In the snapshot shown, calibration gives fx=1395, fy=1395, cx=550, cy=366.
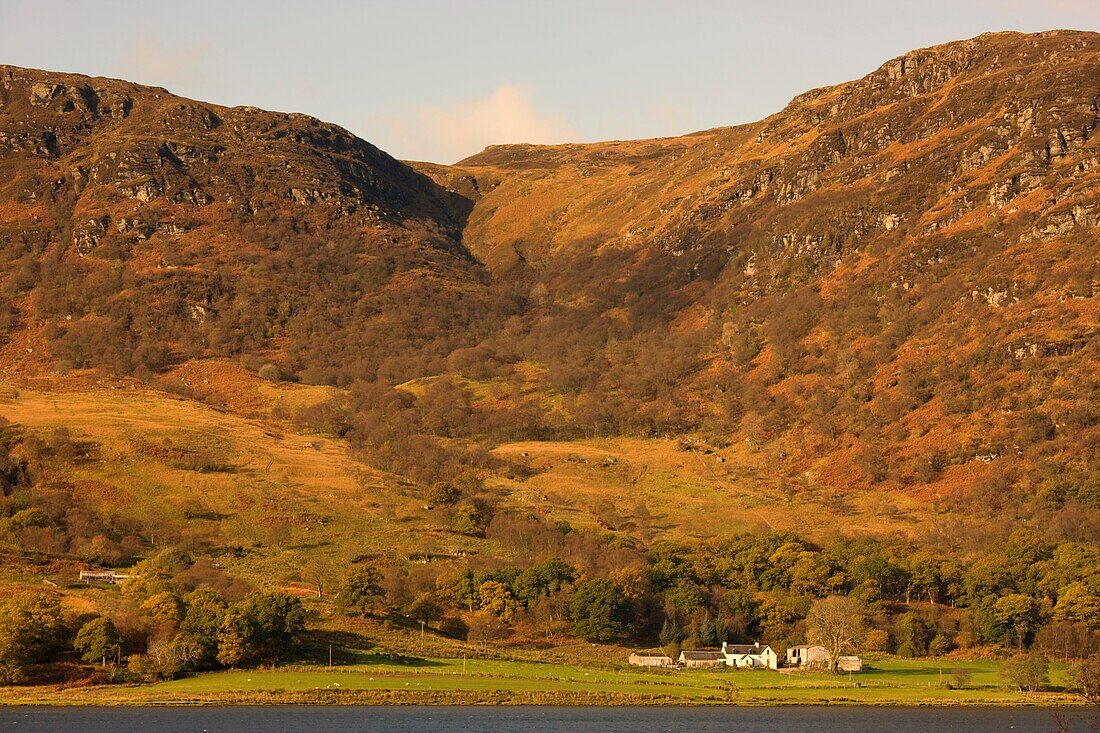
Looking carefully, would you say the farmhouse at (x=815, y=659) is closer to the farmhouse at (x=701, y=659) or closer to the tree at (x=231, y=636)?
the farmhouse at (x=701, y=659)

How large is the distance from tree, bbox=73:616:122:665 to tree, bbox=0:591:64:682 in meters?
1.88

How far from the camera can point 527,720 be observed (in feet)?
315

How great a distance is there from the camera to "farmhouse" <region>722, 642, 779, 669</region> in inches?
5015

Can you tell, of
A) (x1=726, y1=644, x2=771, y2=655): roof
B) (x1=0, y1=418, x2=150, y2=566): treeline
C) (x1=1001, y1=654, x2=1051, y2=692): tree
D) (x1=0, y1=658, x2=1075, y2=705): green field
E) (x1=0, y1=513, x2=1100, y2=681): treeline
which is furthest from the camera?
(x1=0, y1=418, x2=150, y2=566): treeline

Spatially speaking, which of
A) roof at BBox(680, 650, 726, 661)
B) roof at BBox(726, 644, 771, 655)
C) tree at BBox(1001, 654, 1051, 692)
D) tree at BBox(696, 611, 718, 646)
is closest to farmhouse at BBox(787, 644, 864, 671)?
roof at BBox(726, 644, 771, 655)

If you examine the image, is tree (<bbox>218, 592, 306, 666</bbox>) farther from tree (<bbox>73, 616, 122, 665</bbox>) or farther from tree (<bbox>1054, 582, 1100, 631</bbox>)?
tree (<bbox>1054, 582, 1100, 631</bbox>)

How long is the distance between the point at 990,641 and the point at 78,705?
280ft

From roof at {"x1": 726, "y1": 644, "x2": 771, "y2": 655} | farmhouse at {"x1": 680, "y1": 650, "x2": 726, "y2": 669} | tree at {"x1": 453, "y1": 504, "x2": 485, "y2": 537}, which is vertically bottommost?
farmhouse at {"x1": 680, "y1": 650, "x2": 726, "y2": 669}

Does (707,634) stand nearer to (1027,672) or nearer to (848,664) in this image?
(848,664)

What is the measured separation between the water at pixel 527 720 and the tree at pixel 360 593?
102ft

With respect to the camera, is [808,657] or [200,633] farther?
[808,657]

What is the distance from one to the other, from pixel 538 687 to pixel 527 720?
42.4 feet

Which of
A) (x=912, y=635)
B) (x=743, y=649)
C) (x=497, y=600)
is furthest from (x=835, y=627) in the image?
(x=497, y=600)

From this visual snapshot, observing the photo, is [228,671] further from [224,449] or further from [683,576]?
[224,449]
